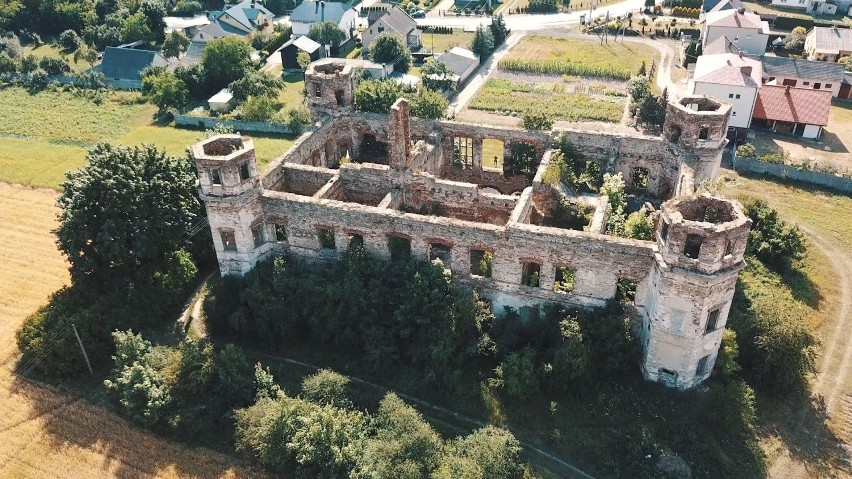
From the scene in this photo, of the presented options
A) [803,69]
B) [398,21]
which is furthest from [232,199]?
[803,69]

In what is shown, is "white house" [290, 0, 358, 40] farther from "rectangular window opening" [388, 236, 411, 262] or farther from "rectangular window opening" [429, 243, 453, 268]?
"rectangular window opening" [388, 236, 411, 262]

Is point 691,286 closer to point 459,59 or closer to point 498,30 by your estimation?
point 459,59

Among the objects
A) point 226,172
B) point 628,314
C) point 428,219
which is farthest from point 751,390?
point 226,172

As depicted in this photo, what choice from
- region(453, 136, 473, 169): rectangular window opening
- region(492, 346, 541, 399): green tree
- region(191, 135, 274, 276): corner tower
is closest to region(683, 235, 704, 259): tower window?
region(492, 346, 541, 399): green tree

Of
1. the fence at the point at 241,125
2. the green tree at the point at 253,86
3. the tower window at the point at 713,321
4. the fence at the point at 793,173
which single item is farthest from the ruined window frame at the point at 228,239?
the fence at the point at 793,173

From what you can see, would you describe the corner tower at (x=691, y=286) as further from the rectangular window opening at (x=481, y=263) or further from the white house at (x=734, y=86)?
the white house at (x=734, y=86)

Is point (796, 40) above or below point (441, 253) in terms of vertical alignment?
below
